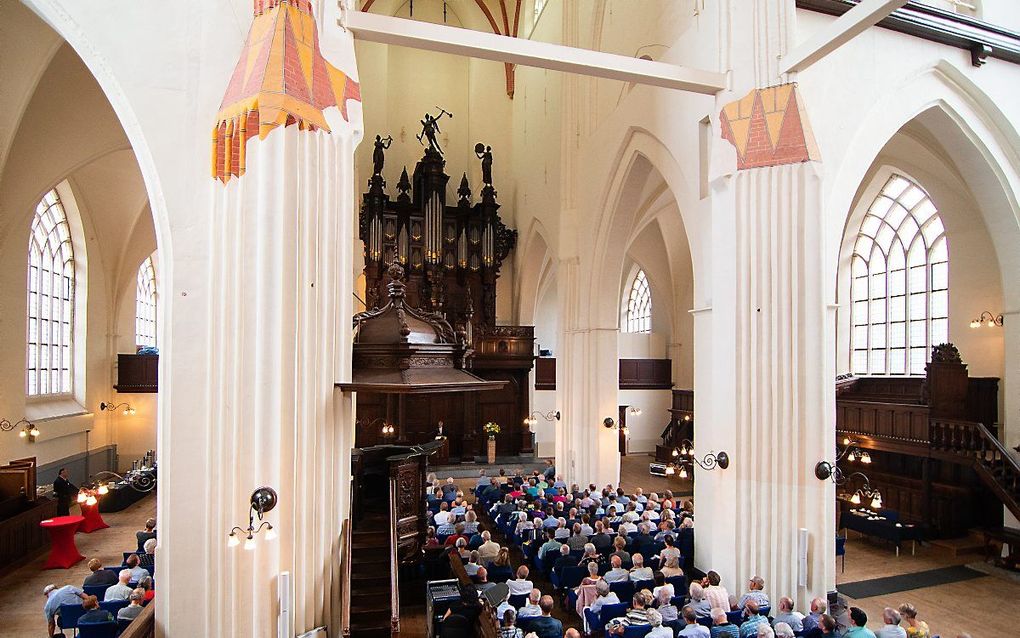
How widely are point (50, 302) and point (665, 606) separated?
14.7 metres

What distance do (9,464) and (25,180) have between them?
5315mm

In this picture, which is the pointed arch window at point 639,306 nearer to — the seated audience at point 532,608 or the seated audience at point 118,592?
the seated audience at point 532,608

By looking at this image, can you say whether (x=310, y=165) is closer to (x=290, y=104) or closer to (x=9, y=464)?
(x=290, y=104)

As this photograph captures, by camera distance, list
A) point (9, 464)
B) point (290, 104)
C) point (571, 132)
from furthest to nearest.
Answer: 1. point (571, 132)
2. point (9, 464)
3. point (290, 104)

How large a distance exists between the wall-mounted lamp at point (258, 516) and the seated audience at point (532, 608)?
3.05 meters

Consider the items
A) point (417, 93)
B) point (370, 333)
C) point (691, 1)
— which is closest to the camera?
point (370, 333)

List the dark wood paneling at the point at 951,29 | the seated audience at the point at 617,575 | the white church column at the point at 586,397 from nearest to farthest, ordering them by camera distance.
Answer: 1. the seated audience at the point at 617,575
2. the dark wood paneling at the point at 951,29
3. the white church column at the point at 586,397

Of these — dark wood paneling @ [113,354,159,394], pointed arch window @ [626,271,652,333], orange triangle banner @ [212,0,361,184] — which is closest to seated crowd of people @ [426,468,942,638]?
orange triangle banner @ [212,0,361,184]

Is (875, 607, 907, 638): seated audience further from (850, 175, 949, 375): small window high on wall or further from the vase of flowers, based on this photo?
the vase of flowers

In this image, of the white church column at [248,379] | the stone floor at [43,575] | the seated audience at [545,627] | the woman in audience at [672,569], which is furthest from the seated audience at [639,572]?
the stone floor at [43,575]

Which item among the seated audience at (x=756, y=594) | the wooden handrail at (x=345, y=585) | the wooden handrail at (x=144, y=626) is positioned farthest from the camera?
the seated audience at (x=756, y=594)

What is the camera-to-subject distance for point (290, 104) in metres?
5.11

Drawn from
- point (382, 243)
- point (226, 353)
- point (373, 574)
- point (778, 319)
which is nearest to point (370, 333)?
point (226, 353)

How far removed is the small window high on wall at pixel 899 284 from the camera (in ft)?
44.2
